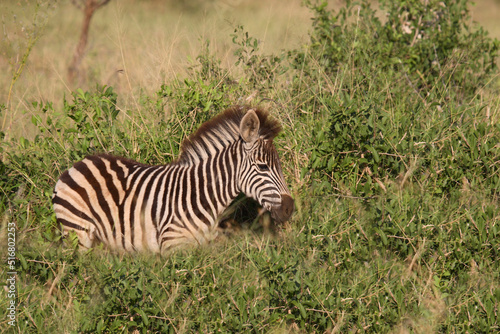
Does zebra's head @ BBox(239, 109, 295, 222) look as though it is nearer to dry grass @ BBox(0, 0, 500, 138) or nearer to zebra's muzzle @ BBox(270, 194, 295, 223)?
zebra's muzzle @ BBox(270, 194, 295, 223)

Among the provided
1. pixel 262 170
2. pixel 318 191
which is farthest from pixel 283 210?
pixel 318 191

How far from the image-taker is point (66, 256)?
4488mm

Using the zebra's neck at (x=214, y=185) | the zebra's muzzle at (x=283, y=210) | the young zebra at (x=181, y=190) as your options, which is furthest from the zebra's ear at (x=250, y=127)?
the zebra's muzzle at (x=283, y=210)

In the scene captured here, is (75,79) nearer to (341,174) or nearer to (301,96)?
(301,96)

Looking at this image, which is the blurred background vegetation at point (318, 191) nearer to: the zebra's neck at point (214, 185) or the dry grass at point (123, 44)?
the dry grass at point (123, 44)

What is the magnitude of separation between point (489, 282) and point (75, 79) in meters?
6.99

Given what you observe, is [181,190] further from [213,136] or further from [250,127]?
[250,127]

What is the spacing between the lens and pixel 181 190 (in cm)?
487

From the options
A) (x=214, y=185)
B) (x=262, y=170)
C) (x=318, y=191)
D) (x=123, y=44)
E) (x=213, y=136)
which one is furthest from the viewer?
(x=123, y=44)

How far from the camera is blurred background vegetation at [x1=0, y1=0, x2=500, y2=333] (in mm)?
4094

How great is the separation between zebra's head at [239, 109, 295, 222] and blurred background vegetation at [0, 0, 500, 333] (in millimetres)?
354

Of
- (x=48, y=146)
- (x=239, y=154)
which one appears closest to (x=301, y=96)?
(x=239, y=154)

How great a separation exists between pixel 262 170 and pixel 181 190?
689 millimetres

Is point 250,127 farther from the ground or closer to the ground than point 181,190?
farther from the ground
